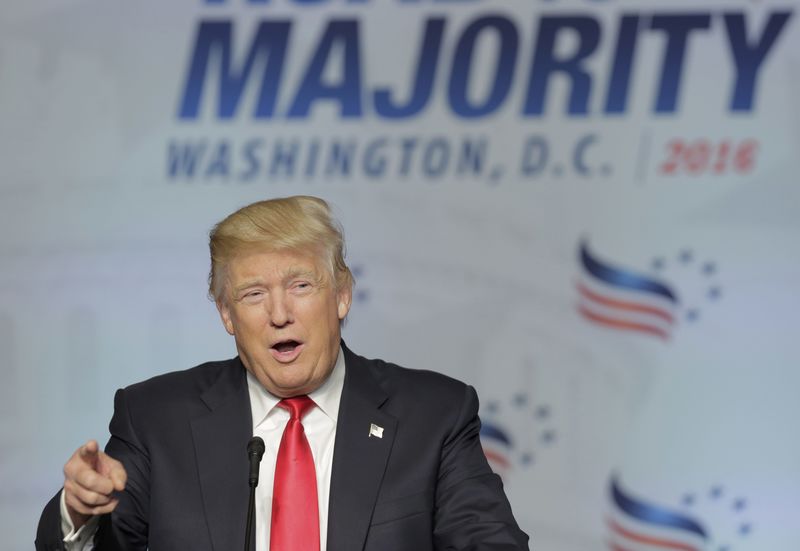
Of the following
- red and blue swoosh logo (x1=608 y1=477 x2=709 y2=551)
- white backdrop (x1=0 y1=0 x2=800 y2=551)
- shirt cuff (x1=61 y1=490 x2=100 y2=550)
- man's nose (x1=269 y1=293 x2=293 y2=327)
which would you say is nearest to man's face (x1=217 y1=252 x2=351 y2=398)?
man's nose (x1=269 y1=293 x2=293 y2=327)

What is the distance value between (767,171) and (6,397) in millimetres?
2747

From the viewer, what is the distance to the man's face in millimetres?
2607

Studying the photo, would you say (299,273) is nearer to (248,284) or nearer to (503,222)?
(248,284)

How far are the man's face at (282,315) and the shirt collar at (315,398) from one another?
7 cm

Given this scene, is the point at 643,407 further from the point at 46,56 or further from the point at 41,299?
the point at 46,56

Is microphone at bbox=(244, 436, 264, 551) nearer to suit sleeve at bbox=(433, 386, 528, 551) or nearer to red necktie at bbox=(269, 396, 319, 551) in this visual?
red necktie at bbox=(269, 396, 319, 551)

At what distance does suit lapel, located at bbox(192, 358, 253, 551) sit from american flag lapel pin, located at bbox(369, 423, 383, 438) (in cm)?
25

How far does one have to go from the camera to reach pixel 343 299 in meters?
2.76

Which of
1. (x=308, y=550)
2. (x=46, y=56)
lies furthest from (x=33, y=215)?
(x=308, y=550)

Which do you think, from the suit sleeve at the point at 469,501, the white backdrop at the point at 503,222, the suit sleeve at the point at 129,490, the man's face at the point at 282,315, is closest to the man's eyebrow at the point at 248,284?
Result: the man's face at the point at 282,315

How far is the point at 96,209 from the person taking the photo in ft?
14.7

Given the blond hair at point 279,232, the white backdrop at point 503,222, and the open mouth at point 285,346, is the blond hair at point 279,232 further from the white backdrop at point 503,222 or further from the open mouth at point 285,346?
the white backdrop at point 503,222

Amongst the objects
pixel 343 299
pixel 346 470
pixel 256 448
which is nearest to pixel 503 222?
pixel 343 299

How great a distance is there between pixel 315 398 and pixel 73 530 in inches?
23.4
